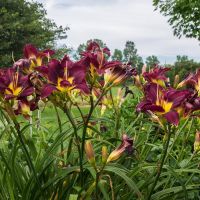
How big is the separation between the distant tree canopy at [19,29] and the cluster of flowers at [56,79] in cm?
2058

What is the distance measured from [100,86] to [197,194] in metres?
0.92

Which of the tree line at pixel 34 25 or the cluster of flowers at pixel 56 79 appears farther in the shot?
the tree line at pixel 34 25

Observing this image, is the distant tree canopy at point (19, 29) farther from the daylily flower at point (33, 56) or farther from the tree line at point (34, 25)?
the daylily flower at point (33, 56)

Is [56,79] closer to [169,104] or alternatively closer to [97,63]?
[97,63]

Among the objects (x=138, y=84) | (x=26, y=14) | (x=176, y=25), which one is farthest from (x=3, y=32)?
(x=138, y=84)

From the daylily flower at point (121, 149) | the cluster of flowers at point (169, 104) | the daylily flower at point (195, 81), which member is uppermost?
the daylily flower at point (195, 81)

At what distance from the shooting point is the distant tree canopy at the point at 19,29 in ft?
74.2

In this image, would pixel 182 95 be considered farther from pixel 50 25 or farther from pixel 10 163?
pixel 50 25

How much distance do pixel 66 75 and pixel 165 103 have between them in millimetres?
353

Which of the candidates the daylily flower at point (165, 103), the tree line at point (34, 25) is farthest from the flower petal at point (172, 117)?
the tree line at point (34, 25)

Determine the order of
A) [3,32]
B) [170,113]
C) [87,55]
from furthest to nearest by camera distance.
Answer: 1. [3,32]
2. [87,55]
3. [170,113]

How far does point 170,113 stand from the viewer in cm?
165

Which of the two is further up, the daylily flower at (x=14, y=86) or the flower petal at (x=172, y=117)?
the daylily flower at (x=14, y=86)

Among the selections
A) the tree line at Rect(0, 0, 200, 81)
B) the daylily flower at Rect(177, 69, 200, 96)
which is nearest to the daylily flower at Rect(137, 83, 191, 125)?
the daylily flower at Rect(177, 69, 200, 96)
